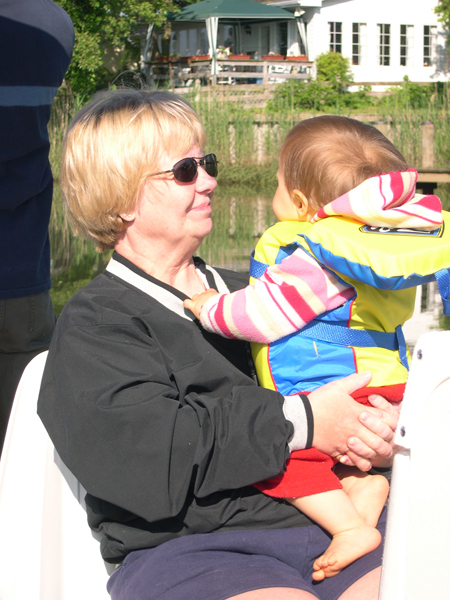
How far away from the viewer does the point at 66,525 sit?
5.25 ft

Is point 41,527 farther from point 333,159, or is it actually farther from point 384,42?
point 384,42

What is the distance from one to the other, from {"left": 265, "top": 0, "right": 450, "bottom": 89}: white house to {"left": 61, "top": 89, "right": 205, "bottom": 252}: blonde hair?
93.3 ft

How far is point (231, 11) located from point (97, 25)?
280 inches

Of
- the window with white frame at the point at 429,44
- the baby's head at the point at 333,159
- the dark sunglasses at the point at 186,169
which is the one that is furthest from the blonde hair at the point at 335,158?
the window with white frame at the point at 429,44

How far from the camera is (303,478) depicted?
55.4 inches

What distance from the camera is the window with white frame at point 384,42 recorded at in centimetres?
2853

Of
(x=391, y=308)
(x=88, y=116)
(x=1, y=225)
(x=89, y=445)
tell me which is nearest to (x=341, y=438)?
(x=391, y=308)

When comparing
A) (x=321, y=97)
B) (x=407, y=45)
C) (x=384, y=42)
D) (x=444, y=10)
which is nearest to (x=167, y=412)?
(x=321, y=97)

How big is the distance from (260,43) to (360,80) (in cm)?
536

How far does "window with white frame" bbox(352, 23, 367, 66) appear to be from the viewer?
2820 cm

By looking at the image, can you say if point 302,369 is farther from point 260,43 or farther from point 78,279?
point 260,43

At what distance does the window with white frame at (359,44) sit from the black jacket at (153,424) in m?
29.2

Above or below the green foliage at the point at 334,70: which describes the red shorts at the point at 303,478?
below

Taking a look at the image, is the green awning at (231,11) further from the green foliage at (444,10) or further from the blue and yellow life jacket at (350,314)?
the blue and yellow life jacket at (350,314)
